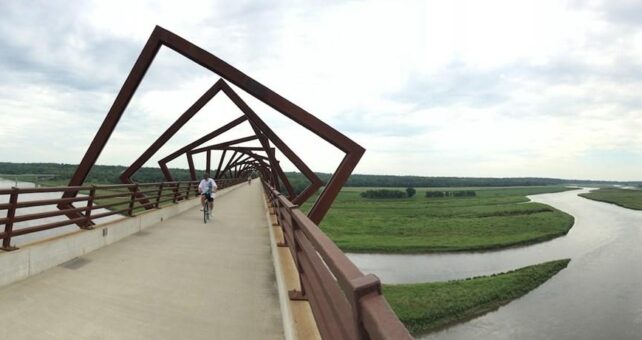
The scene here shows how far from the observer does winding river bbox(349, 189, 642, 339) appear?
21.0m

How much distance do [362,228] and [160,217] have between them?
41.0 meters

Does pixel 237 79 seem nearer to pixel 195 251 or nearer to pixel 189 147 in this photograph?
pixel 195 251

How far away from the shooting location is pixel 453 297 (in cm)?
2392

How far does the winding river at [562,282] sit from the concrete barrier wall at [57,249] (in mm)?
15939

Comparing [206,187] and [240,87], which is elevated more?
[240,87]

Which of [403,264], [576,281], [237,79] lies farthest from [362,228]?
[237,79]

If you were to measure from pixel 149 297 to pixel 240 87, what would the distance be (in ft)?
18.5

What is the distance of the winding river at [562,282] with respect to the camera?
69.1 ft

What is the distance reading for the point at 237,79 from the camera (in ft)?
31.3

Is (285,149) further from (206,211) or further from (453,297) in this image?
(453,297)

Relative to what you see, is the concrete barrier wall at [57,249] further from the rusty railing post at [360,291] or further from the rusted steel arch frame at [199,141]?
the rusted steel arch frame at [199,141]

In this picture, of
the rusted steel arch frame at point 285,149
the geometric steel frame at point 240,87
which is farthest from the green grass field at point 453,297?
the geometric steel frame at point 240,87

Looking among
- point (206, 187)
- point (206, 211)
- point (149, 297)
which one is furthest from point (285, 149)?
point (149, 297)

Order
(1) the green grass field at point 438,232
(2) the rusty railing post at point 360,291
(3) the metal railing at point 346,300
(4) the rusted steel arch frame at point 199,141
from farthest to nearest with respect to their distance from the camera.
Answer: (1) the green grass field at point 438,232 < (4) the rusted steel arch frame at point 199,141 < (2) the rusty railing post at point 360,291 < (3) the metal railing at point 346,300
